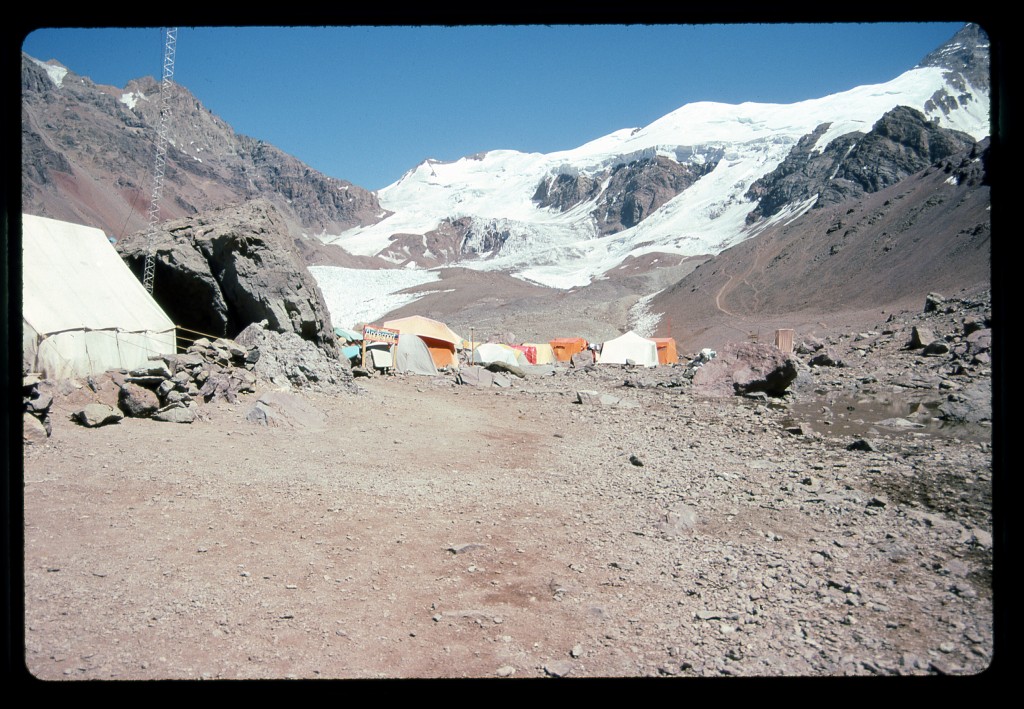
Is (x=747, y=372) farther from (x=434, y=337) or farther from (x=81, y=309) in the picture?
(x=81, y=309)

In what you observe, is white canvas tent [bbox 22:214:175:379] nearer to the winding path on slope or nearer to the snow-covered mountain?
the winding path on slope

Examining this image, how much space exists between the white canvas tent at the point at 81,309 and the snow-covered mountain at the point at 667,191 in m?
80.7

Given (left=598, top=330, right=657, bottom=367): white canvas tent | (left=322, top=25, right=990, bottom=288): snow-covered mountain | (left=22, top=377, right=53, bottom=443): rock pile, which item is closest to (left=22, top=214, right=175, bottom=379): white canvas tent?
(left=22, top=377, right=53, bottom=443): rock pile

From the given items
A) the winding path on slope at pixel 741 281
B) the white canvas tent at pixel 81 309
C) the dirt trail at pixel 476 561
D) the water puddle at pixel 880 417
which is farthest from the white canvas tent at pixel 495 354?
the winding path on slope at pixel 741 281

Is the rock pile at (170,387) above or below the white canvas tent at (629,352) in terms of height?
below

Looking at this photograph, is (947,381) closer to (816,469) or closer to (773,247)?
(816,469)

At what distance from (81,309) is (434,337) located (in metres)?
13.2

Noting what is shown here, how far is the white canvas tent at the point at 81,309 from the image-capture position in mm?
8727

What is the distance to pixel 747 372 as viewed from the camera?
1526 centimetres

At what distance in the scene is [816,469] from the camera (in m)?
7.47

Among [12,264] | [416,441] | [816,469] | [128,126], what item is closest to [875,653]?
[12,264]

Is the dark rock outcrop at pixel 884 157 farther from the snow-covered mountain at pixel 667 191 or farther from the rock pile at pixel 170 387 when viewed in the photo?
the rock pile at pixel 170 387

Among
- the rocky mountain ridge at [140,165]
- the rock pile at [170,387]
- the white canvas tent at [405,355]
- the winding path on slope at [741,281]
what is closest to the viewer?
the rock pile at [170,387]

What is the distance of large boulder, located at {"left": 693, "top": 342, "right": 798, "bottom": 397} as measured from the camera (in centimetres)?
1485
